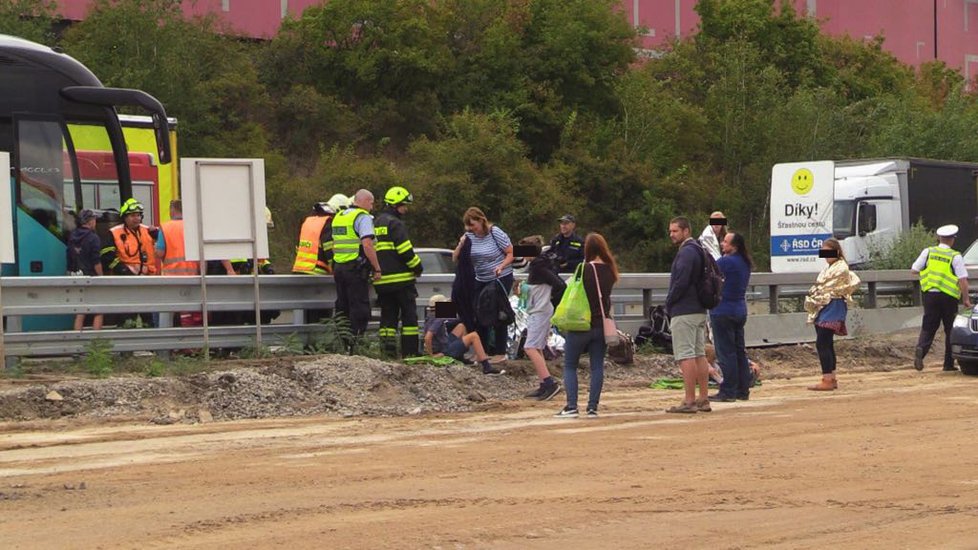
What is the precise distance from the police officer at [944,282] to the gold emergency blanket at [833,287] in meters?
3.11

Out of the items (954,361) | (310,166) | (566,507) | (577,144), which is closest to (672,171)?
(577,144)

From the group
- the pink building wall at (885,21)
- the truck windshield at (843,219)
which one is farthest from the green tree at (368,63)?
the truck windshield at (843,219)

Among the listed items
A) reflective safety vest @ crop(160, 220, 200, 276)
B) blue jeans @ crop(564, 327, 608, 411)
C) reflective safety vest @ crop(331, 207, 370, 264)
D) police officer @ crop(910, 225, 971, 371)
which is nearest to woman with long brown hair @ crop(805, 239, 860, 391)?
police officer @ crop(910, 225, 971, 371)

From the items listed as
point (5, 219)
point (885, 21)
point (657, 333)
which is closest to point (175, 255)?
point (5, 219)

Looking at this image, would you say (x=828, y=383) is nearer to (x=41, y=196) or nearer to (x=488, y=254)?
(x=488, y=254)

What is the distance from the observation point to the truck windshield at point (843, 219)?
3334cm

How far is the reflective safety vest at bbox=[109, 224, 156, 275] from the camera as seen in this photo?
17.8 metres

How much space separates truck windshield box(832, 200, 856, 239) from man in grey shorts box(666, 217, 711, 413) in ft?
64.1

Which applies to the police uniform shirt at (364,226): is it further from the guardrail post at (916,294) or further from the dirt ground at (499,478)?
the guardrail post at (916,294)

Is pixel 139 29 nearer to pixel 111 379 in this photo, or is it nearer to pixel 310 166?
pixel 310 166

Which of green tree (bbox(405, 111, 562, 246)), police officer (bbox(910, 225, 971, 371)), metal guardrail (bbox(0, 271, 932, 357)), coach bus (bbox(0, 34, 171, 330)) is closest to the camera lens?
metal guardrail (bbox(0, 271, 932, 357))

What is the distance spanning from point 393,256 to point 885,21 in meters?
56.4

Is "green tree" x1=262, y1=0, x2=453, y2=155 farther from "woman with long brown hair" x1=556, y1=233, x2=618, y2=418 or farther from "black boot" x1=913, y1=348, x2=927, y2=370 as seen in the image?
"woman with long brown hair" x1=556, y1=233, x2=618, y2=418

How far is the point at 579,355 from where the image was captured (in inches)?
562
